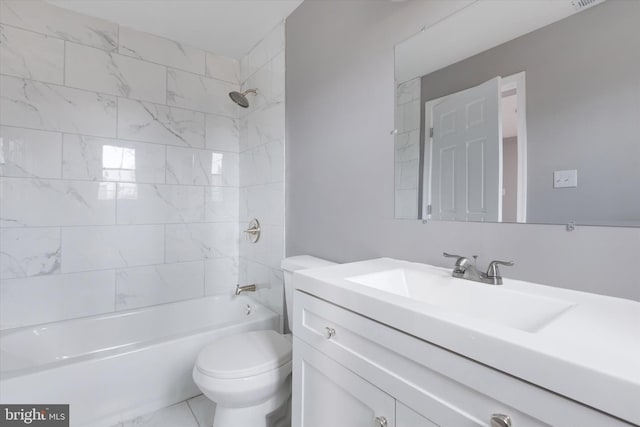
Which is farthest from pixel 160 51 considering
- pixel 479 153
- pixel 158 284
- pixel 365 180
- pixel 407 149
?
pixel 479 153

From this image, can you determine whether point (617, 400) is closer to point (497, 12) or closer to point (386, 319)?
point (386, 319)

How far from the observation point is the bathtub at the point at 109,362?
1.34 meters

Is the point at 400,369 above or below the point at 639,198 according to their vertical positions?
below

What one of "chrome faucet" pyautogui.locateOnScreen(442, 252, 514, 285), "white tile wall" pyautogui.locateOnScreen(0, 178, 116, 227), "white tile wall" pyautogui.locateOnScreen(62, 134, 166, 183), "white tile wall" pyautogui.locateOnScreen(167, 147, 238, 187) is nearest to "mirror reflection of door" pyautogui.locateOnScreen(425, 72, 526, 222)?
"chrome faucet" pyautogui.locateOnScreen(442, 252, 514, 285)

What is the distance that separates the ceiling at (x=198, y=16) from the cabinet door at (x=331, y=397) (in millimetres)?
2020

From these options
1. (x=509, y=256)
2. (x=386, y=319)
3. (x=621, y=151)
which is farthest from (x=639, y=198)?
(x=386, y=319)

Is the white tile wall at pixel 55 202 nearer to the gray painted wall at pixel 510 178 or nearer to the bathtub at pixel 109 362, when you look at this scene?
the bathtub at pixel 109 362

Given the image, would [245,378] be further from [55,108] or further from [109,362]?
[55,108]

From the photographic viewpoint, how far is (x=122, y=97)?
210 cm

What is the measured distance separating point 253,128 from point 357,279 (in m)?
1.81

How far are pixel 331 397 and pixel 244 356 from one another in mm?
625

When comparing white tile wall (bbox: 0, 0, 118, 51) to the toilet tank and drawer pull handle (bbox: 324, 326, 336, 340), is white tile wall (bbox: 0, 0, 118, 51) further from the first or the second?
drawer pull handle (bbox: 324, 326, 336, 340)

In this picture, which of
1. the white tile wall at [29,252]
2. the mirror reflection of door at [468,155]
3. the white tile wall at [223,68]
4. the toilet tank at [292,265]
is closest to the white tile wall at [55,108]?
the white tile wall at [29,252]

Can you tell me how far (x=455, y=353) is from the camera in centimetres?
57
